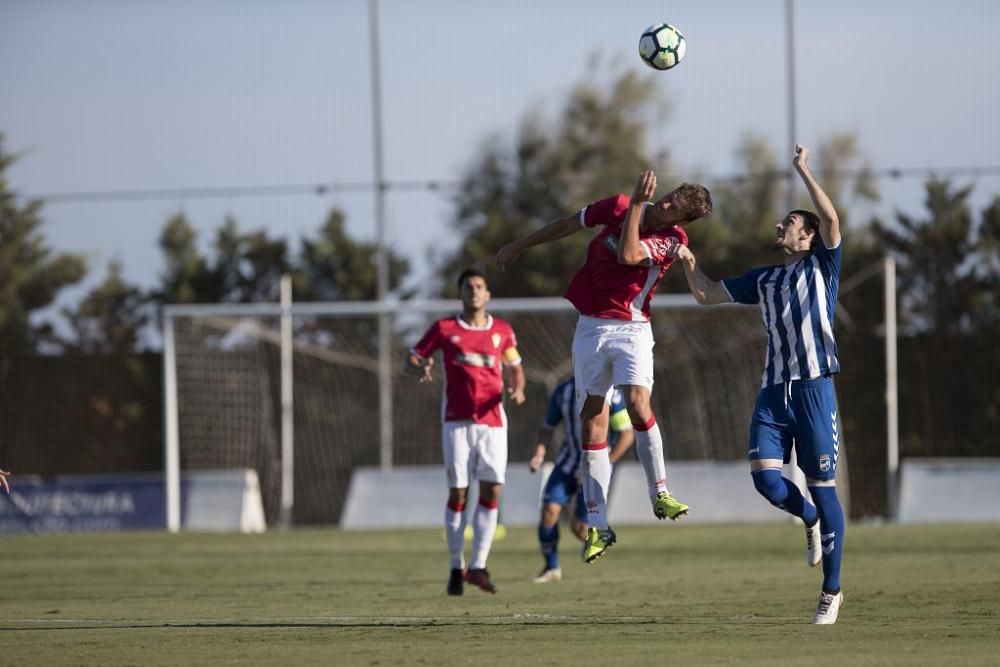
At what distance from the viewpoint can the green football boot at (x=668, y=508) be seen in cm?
1066

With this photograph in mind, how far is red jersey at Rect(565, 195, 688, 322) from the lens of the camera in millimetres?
11117

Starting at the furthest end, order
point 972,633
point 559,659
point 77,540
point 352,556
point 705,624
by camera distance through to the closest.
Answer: point 77,540 < point 352,556 < point 705,624 < point 972,633 < point 559,659

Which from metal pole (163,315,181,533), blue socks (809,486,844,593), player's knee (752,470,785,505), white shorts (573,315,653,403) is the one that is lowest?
metal pole (163,315,181,533)

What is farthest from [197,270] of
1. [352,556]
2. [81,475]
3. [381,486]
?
[352,556]

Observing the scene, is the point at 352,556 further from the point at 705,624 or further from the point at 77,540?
the point at 705,624

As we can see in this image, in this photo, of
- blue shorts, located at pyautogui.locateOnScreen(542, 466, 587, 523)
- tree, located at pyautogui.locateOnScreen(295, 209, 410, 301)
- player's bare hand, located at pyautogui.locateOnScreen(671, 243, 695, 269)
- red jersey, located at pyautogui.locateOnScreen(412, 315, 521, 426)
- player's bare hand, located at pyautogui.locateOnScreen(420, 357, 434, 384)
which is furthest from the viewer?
tree, located at pyautogui.locateOnScreen(295, 209, 410, 301)

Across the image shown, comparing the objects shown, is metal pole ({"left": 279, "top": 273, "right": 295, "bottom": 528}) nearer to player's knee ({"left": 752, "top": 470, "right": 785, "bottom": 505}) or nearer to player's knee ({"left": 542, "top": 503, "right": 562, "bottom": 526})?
player's knee ({"left": 542, "top": 503, "right": 562, "bottom": 526})

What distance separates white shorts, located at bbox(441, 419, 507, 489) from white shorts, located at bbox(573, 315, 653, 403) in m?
2.38

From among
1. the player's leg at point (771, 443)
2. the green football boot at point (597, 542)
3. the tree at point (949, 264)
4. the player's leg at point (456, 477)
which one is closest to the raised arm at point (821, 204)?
the player's leg at point (771, 443)

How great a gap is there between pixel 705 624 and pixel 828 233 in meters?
2.62

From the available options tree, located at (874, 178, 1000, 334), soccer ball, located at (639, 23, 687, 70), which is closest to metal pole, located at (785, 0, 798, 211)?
tree, located at (874, 178, 1000, 334)

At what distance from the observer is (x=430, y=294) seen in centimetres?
3041

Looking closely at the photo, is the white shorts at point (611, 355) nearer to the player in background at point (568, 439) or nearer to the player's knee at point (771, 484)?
the player's knee at point (771, 484)

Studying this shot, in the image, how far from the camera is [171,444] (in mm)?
25328
